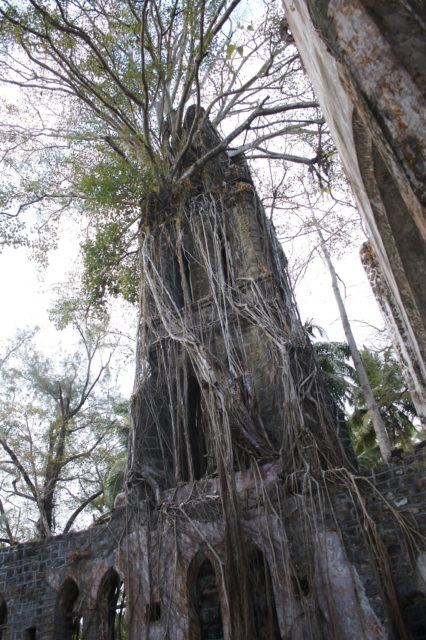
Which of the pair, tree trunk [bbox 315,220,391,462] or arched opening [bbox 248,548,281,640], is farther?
tree trunk [bbox 315,220,391,462]

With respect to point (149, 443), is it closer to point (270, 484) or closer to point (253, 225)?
point (270, 484)

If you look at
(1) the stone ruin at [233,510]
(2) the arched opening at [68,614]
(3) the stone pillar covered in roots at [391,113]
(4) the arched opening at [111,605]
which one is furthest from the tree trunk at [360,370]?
(3) the stone pillar covered in roots at [391,113]

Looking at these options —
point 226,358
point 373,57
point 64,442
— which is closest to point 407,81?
point 373,57

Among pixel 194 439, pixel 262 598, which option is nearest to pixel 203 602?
pixel 262 598

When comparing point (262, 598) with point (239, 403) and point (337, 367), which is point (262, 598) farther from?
point (337, 367)

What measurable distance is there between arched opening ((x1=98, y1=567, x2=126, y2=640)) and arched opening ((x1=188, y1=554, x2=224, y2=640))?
1040 mm

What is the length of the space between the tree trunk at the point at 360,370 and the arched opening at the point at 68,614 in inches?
215

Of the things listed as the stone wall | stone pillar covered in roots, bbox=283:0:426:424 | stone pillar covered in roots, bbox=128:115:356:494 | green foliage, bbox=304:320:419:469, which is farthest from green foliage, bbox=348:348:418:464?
stone pillar covered in roots, bbox=283:0:426:424

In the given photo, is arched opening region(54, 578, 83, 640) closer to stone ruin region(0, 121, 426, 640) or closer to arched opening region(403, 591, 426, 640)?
stone ruin region(0, 121, 426, 640)

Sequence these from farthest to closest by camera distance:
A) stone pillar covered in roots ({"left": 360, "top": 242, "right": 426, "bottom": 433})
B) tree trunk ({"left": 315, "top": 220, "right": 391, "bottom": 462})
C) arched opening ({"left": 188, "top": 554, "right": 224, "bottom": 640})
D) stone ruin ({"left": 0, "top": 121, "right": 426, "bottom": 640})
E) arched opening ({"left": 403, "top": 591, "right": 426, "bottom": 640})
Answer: tree trunk ({"left": 315, "top": 220, "right": 391, "bottom": 462}) < arched opening ({"left": 188, "top": 554, "right": 224, "bottom": 640}) < stone ruin ({"left": 0, "top": 121, "right": 426, "bottom": 640}) < arched opening ({"left": 403, "top": 591, "right": 426, "bottom": 640}) < stone pillar covered in roots ({"left": 360, "top": 242, "right": 426, "bottom": 433})

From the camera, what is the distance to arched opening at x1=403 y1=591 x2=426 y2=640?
16.2 feet

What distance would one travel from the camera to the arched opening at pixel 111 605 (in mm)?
6664

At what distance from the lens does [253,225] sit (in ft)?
32.8

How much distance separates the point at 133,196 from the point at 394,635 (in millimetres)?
8231
